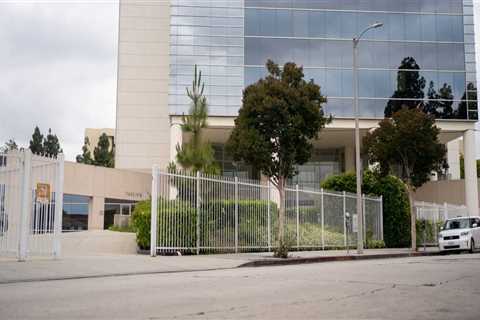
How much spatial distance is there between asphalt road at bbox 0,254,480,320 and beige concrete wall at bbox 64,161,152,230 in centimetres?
3274

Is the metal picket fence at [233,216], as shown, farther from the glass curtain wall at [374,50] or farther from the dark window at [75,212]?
the dark window at [75,212]

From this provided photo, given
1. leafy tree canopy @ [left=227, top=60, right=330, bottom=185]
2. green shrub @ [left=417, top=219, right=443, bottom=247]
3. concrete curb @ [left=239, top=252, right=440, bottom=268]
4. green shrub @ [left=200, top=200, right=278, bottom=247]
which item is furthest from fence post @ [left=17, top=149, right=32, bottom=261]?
green shrub @ [left=417, top=219, right=443, bottom=247]

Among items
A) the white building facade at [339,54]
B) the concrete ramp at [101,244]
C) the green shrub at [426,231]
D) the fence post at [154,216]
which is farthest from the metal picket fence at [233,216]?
the white building facade at [339,54]

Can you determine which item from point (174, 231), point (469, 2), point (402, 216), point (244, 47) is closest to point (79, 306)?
point (174, 231)

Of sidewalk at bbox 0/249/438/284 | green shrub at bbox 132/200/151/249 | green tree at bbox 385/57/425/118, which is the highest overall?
green tree at bbox 385/57/425/118

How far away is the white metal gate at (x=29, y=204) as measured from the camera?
1462 centimetres

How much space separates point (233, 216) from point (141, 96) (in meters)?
38.4

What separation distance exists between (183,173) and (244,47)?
1146 inches

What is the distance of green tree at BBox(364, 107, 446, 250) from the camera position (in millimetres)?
26984

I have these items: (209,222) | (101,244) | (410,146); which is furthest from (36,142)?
(209,222)

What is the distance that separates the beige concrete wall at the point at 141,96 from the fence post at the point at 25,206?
42.3 metres

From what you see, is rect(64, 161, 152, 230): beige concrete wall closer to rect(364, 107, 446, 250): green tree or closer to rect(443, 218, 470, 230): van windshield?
rect(364, 107, 446, 250): green tree

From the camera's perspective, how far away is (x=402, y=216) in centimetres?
3097

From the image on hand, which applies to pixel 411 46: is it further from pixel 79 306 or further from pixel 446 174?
pixel 79 306
